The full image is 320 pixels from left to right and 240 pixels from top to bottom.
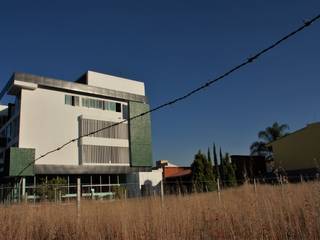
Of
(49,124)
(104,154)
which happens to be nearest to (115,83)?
(104,154)

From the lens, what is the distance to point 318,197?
5.77 m

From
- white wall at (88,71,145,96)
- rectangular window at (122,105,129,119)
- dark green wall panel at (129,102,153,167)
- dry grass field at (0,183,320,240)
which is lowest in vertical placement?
dry grass field at (0,183,320,240)

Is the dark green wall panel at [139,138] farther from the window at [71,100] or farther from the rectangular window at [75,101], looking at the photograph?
the window at [71,100]

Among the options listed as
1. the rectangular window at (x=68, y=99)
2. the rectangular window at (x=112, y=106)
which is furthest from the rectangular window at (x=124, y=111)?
the rectangular window at (x=68, y=99)

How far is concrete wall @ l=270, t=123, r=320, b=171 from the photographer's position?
1258 inches

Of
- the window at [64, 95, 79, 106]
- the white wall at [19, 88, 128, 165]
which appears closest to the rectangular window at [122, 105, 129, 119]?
the white wall at [19, 88, 128, 165]

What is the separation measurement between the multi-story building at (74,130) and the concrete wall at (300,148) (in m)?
16.9

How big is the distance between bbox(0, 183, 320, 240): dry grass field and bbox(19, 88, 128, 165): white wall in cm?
2664

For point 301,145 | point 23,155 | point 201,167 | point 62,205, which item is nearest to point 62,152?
point 23,155

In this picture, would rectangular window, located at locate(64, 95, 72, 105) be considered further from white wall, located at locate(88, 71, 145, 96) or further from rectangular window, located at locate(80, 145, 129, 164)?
rectangular window, located at locate(80, 145, 129, 164)

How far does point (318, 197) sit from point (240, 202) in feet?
10.4

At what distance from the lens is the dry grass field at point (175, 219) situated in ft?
20.3

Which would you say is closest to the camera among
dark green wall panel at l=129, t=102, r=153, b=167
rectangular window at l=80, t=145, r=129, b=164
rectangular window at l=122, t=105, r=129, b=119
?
rectangular window at l=80, t=145, r=129, b=164

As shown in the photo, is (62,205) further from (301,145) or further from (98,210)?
(301,145)
